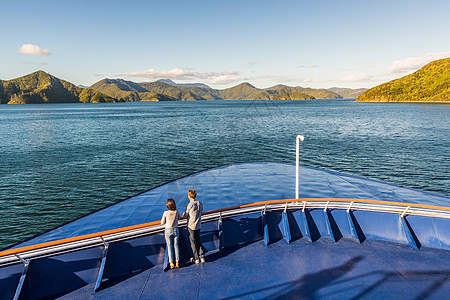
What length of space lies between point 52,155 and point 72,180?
16.0 metres

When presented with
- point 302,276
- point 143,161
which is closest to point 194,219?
point 302,276

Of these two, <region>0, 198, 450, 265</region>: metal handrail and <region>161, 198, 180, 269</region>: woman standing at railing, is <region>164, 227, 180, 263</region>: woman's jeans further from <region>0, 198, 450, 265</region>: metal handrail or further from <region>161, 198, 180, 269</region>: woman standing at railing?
<region>0, 198, 450, 265</region>: metal handrail

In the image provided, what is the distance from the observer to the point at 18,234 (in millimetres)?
18031

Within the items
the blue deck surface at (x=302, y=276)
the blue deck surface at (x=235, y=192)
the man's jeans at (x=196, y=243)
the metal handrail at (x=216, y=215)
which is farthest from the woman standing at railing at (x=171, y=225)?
the blue deck surface at (x=235, y=192)

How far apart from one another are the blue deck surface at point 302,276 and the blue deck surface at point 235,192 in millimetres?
5840

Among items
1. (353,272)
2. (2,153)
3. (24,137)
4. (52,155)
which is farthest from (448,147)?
(24,137)

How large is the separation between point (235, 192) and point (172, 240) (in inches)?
386

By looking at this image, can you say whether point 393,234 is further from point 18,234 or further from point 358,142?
point 358,142

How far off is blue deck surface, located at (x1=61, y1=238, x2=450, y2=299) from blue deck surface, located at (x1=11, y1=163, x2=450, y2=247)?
5840 millimetres

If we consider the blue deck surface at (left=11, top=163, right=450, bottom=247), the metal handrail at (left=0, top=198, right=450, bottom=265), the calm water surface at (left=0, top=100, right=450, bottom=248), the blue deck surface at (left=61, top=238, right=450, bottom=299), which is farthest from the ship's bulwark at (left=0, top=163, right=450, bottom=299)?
the calm water surface at (left=0, top=100, right=450, bottom=248)

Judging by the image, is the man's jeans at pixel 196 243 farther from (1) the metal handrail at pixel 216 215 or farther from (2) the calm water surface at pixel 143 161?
(2) the calm water surface at pixel 143 161

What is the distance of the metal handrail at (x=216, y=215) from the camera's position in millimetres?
6164

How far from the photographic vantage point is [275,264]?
7660 millimetres

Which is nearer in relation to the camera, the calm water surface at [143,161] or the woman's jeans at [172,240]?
the woman's jeans at [172,240]
